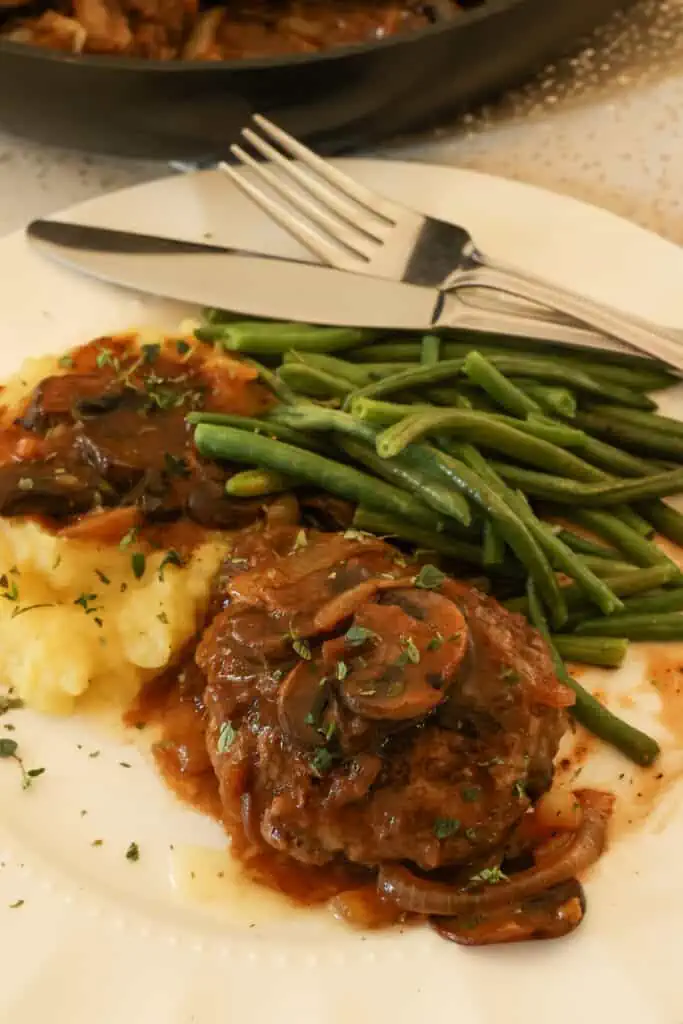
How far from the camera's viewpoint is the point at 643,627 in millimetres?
2742

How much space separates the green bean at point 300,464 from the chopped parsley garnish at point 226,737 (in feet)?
2.63

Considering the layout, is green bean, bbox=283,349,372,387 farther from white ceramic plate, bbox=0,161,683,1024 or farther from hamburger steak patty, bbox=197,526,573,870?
white ceramic plate, bbox=0,161,683,1024

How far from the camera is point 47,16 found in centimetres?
388

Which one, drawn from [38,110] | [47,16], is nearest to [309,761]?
[38,110]

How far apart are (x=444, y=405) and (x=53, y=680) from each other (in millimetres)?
1418

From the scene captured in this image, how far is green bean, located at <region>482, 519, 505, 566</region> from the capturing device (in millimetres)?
2795

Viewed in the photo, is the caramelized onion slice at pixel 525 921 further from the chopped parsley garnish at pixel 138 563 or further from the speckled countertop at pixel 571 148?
the speckled countertop at pixel 571 148

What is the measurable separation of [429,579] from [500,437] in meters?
0.58

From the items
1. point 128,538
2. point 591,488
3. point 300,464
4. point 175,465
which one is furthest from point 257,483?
point 591,488

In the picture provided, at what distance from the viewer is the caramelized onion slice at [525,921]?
221 centimetres

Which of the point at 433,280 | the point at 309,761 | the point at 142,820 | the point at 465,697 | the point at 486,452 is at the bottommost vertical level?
the point at 142,820

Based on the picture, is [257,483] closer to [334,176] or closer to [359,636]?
[359,636]

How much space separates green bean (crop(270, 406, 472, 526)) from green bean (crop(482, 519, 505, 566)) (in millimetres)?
62

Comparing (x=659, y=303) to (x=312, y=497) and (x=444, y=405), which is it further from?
(x=312, y=497)
